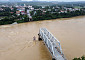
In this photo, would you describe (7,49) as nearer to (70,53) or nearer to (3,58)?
(3,58)

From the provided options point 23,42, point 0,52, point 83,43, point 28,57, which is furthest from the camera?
point 23,42

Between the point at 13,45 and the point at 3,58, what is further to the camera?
the point at 13,45

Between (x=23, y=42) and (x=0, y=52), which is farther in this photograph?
(x=23, y=42)

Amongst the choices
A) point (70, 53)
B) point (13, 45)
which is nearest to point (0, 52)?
point (13, 45)

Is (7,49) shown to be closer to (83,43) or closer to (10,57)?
(10,57)

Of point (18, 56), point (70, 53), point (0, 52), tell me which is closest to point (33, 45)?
point (18, 56)

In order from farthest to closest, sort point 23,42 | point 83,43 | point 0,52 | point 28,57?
point 23,42, point 83,43, point 0,52, point 28,57

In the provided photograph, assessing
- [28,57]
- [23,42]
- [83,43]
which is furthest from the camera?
[23,42]

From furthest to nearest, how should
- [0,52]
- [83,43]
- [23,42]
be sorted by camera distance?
1. [23,42]
2. [83,43]
3. [0,52]
